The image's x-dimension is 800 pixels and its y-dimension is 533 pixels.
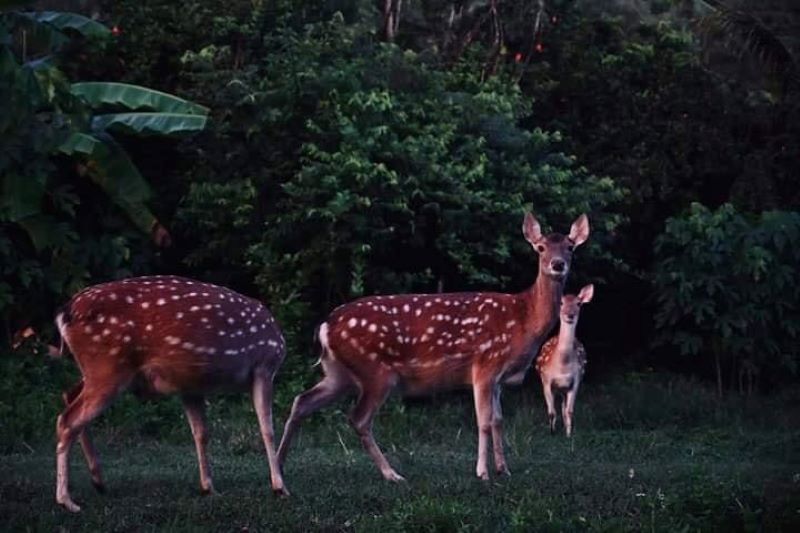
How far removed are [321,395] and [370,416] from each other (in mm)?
432

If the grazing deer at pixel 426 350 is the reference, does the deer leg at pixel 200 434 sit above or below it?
below

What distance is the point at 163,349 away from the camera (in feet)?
33.4

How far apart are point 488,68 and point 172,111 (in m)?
4.21

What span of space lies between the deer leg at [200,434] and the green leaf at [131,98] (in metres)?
7.76

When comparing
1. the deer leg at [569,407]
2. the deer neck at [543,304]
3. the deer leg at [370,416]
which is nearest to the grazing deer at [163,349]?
the deer leg at [370,416]

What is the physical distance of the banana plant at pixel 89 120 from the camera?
1644 cm

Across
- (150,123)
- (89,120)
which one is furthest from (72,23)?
(150,123)

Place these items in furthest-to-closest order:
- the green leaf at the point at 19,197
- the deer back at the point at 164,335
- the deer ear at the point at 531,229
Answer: the green leaf at the point at 19,197 → the deer ear at the point at 531,229 → the deer back at the point at 164,335

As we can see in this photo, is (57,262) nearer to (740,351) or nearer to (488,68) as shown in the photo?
(488,68)

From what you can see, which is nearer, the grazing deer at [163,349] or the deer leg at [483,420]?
the grazing deer at [163,349]

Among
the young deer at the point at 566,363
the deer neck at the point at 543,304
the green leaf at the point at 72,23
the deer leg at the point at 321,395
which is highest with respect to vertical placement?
the green leaf at the point at 72,23

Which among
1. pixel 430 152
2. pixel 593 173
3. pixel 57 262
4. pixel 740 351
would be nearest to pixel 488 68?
pixel 593 173

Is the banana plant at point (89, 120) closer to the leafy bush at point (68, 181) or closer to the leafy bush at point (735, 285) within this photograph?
the leafy bush at point (68, 181)

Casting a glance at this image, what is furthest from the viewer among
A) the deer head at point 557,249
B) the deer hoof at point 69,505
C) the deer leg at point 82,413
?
the deer head at point 557,249
